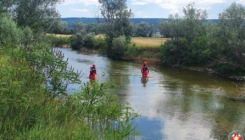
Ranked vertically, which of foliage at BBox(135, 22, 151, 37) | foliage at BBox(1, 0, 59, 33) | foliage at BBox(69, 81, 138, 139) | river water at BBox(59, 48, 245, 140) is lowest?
river water at BBox(59, 48, 245, 140)

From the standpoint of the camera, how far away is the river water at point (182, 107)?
1352 cm

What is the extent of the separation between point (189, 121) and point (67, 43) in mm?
57755

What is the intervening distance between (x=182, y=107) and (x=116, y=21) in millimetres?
37449

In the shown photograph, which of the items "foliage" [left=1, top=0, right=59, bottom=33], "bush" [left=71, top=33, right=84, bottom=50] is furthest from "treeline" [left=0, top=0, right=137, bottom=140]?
"bush" [left=71, top=33, right=84, bottom=50]

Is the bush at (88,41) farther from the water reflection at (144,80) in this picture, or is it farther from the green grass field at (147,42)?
the water reflection at (144,80)

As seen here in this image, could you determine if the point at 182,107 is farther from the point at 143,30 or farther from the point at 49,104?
the point at 143,30

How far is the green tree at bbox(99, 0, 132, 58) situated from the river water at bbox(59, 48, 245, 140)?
1014 inches

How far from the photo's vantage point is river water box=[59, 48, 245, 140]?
44.4 feet

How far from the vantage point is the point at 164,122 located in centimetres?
1471

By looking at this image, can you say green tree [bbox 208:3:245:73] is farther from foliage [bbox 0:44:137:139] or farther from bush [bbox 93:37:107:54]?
foliage [bbox 0:44:137:139]

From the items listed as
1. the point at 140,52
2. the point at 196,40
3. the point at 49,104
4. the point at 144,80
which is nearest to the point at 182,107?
the point at 144,80

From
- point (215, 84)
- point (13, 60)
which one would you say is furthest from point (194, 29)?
point (13, 60)

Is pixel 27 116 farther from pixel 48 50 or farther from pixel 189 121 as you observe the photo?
pixel 189 121

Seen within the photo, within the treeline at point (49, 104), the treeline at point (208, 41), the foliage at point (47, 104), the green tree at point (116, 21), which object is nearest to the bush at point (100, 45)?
the green tree at point (116, 21)
